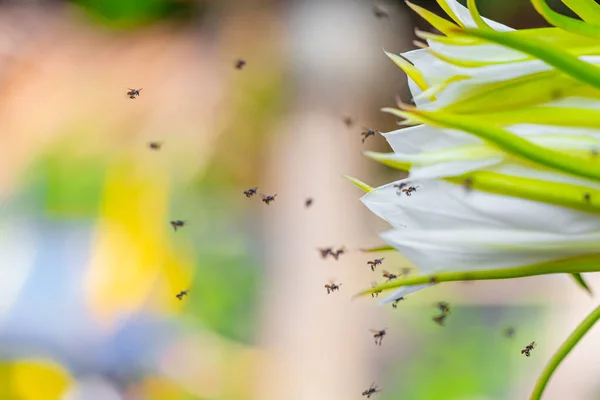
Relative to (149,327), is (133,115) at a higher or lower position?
higher

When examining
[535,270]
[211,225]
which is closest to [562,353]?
[535,270]

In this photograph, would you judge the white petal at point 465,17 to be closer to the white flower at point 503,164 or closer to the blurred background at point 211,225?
the white flower at point 503,164

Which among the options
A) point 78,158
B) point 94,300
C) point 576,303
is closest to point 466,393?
point 576,303

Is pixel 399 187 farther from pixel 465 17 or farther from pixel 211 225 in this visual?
pixel 211 225

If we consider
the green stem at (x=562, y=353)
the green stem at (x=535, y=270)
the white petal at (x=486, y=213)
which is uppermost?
the white petal at (x=486, y=213)

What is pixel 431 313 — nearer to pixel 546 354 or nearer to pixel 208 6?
pixel 546 354

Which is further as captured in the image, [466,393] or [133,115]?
[133,115]

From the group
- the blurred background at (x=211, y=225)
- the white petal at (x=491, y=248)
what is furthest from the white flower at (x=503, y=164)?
the blurred background at (x=211, y=225)
